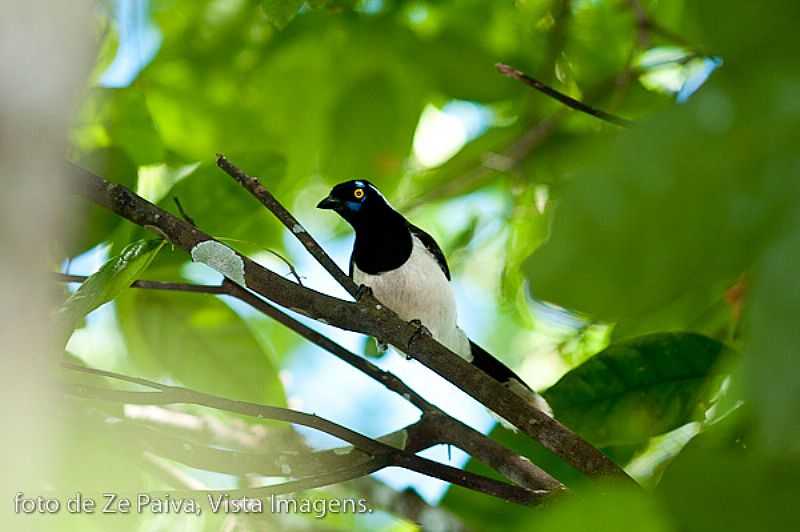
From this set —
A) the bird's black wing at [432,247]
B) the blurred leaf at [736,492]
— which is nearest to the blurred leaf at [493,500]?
the bird's black wing at [432,247]

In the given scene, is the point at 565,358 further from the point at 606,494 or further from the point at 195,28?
the point at 606,494

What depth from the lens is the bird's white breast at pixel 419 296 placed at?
338 cm

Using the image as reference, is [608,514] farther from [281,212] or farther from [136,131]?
[136,131]

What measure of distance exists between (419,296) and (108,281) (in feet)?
5.98

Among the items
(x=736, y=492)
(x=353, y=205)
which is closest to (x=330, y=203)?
(x=353, y=205)

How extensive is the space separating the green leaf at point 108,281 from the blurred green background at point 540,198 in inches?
3.0

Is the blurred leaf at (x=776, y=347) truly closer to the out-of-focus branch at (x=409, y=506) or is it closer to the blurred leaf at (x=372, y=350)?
the out-of-focus branch at (x=409, y=506)

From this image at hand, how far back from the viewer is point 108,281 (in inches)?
64.7

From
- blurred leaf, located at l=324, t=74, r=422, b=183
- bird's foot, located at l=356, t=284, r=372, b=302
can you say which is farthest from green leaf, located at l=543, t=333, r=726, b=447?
blurred leaf, located at l=324, t=74, r=422, b=183

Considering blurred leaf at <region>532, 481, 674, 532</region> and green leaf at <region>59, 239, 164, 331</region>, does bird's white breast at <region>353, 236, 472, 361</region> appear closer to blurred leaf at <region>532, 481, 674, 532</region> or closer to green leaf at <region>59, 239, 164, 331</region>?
green leaf at <region>59, 239, 164, 331</region>

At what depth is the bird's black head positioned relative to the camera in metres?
3.22

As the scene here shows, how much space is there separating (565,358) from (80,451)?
1.80m

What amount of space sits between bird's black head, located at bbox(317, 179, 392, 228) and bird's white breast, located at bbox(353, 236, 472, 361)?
0.67 feet

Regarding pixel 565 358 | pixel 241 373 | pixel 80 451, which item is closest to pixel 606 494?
pixel 80 451
